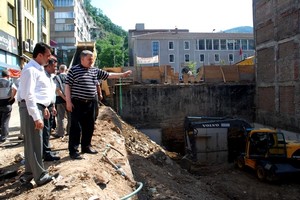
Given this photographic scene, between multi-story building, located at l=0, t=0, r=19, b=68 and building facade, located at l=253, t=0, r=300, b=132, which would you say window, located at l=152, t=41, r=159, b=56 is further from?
multi-story building, located at l=0, t=0, r=19, b=68

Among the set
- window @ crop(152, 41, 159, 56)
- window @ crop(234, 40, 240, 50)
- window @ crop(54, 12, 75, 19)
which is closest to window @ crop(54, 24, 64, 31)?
window @ crop(54, 12, 75, 19)

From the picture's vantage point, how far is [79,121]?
5523 millimetres

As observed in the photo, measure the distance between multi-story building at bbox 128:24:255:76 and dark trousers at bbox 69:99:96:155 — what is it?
154 ft

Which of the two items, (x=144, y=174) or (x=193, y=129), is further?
(x=193, y=129)

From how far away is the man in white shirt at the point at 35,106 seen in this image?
414 centimetres

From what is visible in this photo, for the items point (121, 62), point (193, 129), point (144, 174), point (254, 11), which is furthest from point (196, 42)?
point (144, 174)

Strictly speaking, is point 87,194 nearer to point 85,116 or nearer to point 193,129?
point 85,116

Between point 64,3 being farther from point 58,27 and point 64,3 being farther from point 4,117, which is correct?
point 4,117

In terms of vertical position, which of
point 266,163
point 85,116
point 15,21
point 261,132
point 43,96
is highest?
point 15,21

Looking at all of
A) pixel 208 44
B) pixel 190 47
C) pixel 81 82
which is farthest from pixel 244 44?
pixel 81 82

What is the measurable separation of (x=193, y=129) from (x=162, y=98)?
9.22m

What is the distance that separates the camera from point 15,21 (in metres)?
21.6

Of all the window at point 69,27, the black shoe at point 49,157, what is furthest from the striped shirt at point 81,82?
the window at point 69,27

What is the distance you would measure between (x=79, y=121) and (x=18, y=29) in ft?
61.8
